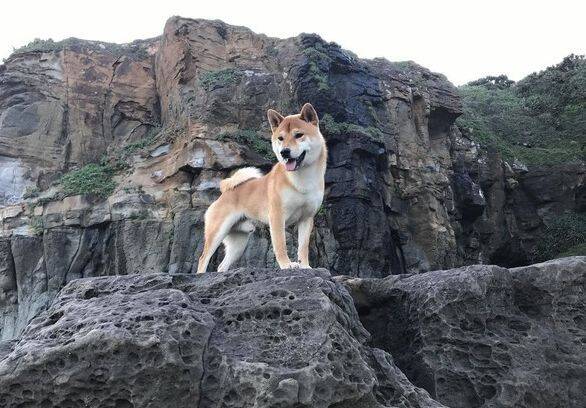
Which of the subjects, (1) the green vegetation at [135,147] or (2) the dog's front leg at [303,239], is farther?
(1) the green vegetation at [135,147]

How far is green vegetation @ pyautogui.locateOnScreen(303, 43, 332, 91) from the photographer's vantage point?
22828 millimetres

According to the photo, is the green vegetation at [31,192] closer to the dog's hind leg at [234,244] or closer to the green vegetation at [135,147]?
the green vegetation at [135,147]

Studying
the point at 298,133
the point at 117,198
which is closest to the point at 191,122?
the point at 117,198

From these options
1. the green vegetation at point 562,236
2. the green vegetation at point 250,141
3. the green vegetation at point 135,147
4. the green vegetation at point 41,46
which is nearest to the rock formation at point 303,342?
the green vegetation at point 250,141

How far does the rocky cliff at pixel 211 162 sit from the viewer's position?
64.8 feet

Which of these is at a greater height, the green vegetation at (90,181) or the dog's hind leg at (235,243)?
the dog's hind leg at (235,243)

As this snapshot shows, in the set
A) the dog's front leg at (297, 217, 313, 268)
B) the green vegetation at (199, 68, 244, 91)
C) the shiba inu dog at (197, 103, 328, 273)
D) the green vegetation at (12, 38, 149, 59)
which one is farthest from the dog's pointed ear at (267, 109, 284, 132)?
the green vegetation at (12, 38, 149, 59)

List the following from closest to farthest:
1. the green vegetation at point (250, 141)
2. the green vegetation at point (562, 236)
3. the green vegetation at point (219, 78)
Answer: the green vegetation at point (250, 141), the green vegetation at point (219, 78), the green vegetation at point (562, 236)

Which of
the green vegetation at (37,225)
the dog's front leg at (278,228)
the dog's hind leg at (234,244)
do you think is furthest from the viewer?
the green vegetation at (37,225)

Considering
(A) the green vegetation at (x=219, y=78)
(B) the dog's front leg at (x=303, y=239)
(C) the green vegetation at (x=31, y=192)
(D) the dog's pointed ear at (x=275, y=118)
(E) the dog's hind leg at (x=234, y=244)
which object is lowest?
(C) the green vegetation at (x=31, y=192)

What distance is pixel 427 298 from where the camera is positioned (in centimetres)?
600

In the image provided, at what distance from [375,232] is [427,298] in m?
15.4

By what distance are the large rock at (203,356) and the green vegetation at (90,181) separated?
16.8 metres

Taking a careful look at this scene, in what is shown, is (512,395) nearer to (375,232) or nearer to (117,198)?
(375,232)
